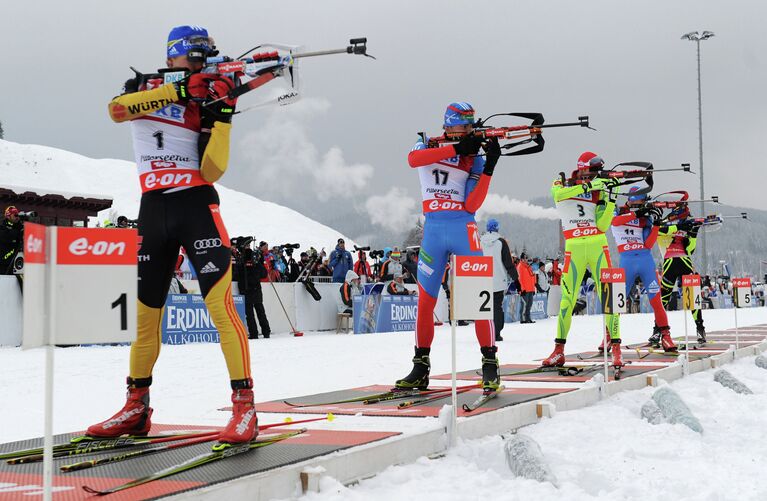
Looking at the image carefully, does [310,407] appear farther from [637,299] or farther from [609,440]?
[637,299]

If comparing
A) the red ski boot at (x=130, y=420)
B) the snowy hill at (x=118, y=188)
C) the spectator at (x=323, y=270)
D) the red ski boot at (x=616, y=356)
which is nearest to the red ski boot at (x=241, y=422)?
the red ski boot at (x=130, y=420)

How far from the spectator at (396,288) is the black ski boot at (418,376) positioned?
11517 mm

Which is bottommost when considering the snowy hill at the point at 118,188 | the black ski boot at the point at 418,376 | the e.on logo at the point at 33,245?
the black ski boot at the point at 418,376

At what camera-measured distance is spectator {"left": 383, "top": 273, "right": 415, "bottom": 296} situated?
1920 cm

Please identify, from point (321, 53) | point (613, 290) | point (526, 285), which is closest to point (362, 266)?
point (526, 285)

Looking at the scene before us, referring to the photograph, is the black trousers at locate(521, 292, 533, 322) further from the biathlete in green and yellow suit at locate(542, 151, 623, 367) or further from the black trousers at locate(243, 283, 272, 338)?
the biathlete in green and yellow suit at locate(542, 151, 623, 367)

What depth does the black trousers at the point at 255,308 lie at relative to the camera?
15.6 m

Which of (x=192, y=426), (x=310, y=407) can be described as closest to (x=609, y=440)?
(x=310, y=407)

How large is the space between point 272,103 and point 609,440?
336 centimetres

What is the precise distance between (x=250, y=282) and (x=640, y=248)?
24.4 feet

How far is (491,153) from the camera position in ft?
22.1

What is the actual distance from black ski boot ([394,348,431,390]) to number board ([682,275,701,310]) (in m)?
5.35

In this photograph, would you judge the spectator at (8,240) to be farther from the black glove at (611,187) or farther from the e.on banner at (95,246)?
the e.on banner at (95,246)

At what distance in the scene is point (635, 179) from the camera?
10648mm
